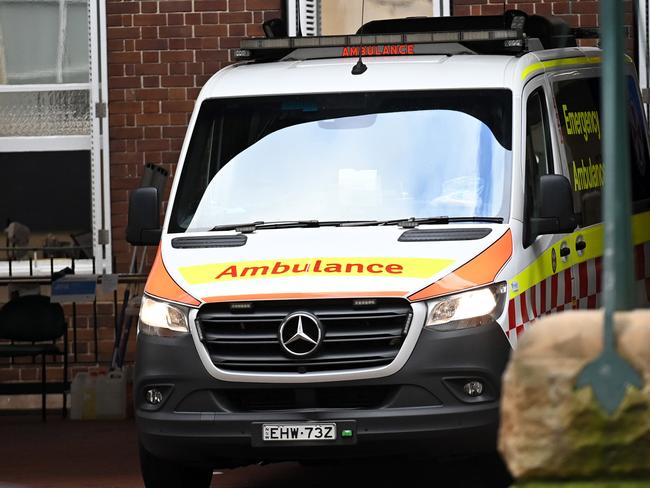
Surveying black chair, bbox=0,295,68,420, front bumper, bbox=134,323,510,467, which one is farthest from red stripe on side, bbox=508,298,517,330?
black chair, bbox=0,295,68,420

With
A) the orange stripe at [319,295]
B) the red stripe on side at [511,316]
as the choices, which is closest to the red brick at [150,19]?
the orange stripe at [319,295]

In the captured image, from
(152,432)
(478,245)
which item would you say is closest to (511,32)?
(478,245)

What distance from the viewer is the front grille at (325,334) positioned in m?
7.30

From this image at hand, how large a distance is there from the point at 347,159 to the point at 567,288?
1261 mm

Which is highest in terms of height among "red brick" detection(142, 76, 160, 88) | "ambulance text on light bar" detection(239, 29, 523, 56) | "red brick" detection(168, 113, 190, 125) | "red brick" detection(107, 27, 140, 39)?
"red brick" detection(107, 27, 140, 39)

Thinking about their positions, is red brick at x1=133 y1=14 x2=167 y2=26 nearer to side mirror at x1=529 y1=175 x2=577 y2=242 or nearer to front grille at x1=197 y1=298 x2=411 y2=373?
A: side mirror at x1=529 y1=175 x2=577 y2=242

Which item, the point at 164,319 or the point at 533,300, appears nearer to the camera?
the point at 164,319

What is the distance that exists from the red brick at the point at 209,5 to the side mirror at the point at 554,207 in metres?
6.64

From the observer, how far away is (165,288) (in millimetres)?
7633

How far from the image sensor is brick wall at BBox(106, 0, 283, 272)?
14.0m

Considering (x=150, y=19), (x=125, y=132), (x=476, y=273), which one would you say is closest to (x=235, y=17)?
(x=150, y=19)

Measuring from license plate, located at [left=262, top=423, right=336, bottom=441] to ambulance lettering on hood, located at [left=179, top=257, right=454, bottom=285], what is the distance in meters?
0.66

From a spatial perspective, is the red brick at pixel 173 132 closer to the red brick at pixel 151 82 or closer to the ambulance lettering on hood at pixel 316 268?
the red brick at pixel 151 82

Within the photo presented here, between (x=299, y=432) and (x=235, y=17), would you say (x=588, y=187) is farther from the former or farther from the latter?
(x=235, y=17)
